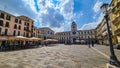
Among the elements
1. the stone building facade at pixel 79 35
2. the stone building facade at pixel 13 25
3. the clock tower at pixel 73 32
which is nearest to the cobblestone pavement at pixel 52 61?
the stone building facade at pixel 13 25

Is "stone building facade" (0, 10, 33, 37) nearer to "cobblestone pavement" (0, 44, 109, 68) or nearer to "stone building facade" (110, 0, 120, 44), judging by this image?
"cobblestone pavement" (0, 44, 109, 68)

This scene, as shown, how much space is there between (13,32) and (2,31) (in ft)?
15.0

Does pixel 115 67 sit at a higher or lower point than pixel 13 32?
lower

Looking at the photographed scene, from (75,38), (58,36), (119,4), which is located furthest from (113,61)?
(58,36)

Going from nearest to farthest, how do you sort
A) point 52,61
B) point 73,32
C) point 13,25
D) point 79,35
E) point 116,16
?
point 52,61
point 116,16
point 13,25
point 73,32
point 79,35

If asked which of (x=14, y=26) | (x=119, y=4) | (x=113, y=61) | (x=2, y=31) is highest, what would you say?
(x=119, y=4)

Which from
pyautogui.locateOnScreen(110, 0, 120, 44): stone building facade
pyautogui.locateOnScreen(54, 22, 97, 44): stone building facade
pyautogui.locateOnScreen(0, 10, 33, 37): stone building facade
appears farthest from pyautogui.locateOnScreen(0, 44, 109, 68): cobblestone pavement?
pyautogui.locateOnScreen(54, 22, 97, 44): stone building facade

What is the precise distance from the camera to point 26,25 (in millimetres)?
40500

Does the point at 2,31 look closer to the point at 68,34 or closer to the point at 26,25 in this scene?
the point at 26,25

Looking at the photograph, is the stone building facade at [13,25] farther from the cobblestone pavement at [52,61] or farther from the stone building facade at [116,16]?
the stone building facade at [116,16]

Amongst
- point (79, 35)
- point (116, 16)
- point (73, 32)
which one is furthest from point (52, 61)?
point (79, 35)

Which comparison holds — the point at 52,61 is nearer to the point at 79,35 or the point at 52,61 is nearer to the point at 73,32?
the point at 73,32

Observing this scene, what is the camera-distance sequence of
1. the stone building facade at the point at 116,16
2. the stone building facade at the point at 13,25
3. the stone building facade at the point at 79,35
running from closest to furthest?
the stone building facade at the point at 116,16
the stone building facade at the point at 13,25
the stone building facade at the point at 79,35

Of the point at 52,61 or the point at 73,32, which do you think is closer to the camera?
the point at 52,61
